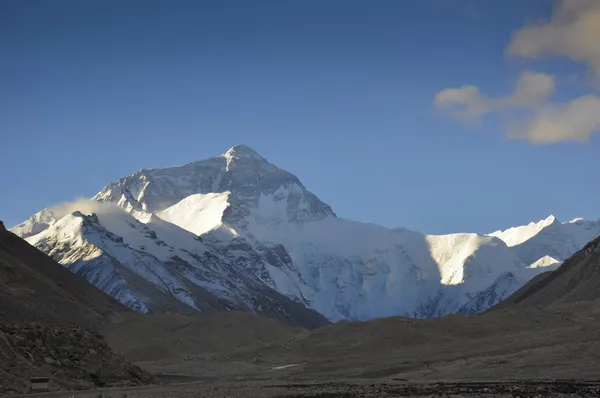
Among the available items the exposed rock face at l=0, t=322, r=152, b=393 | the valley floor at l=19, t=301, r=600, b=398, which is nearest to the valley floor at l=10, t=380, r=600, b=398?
the valley floor at l=19, t=301, r=600, b=398

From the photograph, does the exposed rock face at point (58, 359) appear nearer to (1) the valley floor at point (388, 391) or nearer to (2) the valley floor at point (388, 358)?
(1) the valley floor at point (388, 391)

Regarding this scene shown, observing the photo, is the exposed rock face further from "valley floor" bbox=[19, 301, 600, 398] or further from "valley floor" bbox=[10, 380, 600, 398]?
"valley floor" bbox=[19, 301, 600, 398]

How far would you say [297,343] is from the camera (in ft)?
506

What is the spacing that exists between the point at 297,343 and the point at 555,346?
187ft

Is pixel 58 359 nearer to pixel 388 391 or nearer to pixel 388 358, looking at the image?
pixel 388 391

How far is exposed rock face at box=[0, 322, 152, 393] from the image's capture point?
69188 mm

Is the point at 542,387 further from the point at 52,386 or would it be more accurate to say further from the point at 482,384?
the point at 52,386

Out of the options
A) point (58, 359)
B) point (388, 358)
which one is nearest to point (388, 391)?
point (58, 359)

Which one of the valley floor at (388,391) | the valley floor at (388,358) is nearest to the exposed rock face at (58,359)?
the valley floor at (388,391)

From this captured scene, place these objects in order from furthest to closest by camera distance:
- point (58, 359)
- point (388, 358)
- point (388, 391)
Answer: point (388, 358), point (58, 359), point (388, 391)

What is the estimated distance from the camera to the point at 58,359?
245ft

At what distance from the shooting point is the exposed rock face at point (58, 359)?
69.2m

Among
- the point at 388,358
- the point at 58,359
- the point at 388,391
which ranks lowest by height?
the point at 388,391

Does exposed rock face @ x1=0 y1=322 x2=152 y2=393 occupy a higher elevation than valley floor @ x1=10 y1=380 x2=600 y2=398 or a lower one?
higher
